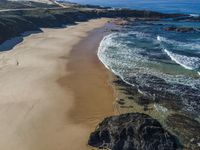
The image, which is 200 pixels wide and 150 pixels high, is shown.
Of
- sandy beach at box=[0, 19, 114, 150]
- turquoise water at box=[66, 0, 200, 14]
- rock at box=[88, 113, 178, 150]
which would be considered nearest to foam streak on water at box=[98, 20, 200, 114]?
sandy beach at box=[0, 19, 114, 150]

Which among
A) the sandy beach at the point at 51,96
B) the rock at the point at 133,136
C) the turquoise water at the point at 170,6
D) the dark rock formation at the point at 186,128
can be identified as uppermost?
the rock at the point at 133,136

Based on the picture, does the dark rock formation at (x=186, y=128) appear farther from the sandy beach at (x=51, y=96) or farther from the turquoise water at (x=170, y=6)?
the turquoise water at (x=170, y=6)

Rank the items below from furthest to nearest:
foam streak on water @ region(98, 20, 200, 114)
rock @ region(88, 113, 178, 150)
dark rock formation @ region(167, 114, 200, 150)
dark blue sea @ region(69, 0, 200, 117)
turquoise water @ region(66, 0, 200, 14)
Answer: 1. turquoise water @ region(66, 0, 200, 14)
2. foam streak on water @ region(98, 20, 200, 114)
3. dark blue sea @ region(69, 0, 200, 117)
4. dark rock formation @ region(167, 114, 200, 150)
5. rock @ region(88, 113, 178, 150)

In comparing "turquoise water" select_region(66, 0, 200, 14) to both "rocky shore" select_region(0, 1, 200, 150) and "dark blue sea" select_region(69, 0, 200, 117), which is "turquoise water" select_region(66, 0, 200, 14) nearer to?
"dark blue sea" select_region(69, 0, 200, 117)

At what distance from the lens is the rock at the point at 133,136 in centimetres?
1920

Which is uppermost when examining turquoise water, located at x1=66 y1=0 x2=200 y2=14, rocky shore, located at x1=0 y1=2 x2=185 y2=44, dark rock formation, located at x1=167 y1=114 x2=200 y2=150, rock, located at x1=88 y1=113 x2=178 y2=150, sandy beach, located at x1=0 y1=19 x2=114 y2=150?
rock, located at x1=88 y1=113 x2=178 y2=150

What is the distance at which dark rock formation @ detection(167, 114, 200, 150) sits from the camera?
20.6m

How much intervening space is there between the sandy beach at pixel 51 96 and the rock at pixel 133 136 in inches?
45.7

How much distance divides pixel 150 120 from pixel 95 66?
56.0 feet

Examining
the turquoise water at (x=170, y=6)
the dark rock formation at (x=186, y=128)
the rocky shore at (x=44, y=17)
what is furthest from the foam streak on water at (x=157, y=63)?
the turquoise water at (x=170, y=6)

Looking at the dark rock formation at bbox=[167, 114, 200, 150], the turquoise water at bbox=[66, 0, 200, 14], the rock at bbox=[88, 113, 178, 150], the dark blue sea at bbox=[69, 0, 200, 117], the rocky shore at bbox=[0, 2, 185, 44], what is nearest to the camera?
the rock at bbox=[88, 113, 178, 150]

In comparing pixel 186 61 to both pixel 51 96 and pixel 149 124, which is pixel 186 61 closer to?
pixel 51 96

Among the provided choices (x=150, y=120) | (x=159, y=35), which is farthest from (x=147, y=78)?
(x=159, y=35)

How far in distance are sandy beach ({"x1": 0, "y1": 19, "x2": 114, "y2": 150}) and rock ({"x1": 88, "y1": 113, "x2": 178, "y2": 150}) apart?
3.81 feet
